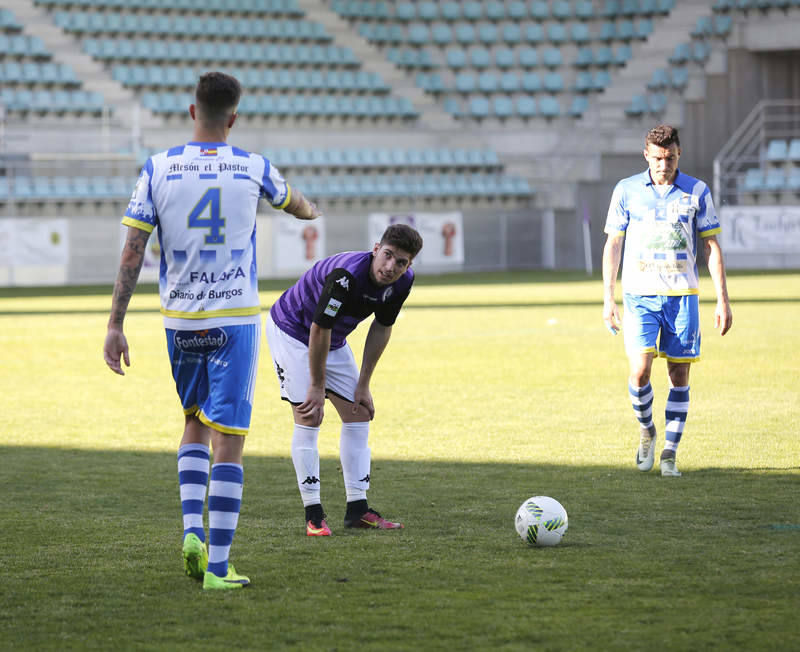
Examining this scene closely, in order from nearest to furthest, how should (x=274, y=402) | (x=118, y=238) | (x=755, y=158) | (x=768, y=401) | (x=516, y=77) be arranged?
(x=768, y=401) < (x=274, y=402) < (x=118, y=238) < (x=755, y=158) < (x=516, y=77)

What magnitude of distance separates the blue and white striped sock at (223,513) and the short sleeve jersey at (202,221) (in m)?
0.63

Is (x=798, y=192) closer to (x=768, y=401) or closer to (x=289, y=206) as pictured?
(x=768, y=401)

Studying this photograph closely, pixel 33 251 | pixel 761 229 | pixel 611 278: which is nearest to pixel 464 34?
pixel 761 229

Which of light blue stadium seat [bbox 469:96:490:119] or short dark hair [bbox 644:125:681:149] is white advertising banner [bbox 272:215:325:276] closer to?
light blue stadium seat [bbox 469:96:490:119]

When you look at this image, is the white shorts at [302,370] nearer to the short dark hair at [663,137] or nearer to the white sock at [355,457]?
the white sock at [355,457]

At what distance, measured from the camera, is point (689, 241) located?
7.79m

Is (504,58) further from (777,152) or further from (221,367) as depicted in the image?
(221,367)

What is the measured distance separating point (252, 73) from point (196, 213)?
35.3m

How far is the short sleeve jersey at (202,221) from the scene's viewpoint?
16.0 feet

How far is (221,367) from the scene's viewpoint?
491cm

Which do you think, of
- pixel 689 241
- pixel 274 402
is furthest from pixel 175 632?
pixel 274 402

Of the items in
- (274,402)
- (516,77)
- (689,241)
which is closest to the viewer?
(689,241)

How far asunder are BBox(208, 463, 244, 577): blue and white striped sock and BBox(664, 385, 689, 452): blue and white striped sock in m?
3.60

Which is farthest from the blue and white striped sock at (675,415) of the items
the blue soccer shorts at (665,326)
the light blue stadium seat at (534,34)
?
the light blue stadium seat at (534,34)
